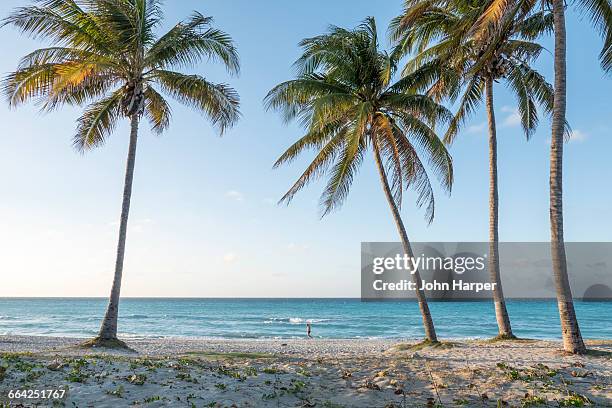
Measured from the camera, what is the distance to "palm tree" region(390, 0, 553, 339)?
14836mm

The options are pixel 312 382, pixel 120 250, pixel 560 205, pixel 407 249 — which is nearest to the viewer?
pixel 312 382

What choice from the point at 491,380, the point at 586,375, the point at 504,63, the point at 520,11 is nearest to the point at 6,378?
the point at 491,380

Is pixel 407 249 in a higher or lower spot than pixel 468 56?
lower

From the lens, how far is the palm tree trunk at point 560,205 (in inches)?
402

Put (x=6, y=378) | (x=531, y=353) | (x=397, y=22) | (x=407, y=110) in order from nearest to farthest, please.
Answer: (x=6, y=378), (x=531, y=353), (x=407, y=110), (x=397, y=22)

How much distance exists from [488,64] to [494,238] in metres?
5.83

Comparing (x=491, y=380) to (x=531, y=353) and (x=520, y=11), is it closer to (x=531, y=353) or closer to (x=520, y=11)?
(x=531, y=353)

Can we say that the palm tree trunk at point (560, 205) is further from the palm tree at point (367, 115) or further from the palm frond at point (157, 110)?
the palm frond at point (157, 110)

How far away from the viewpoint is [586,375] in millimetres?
7609

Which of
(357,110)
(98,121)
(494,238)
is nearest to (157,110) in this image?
(98,121)

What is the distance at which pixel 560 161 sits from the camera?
34.6 ft

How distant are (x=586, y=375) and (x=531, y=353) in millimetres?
3124

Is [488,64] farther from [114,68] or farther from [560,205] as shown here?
[114,68]

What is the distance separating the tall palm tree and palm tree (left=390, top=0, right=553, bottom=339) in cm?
299
